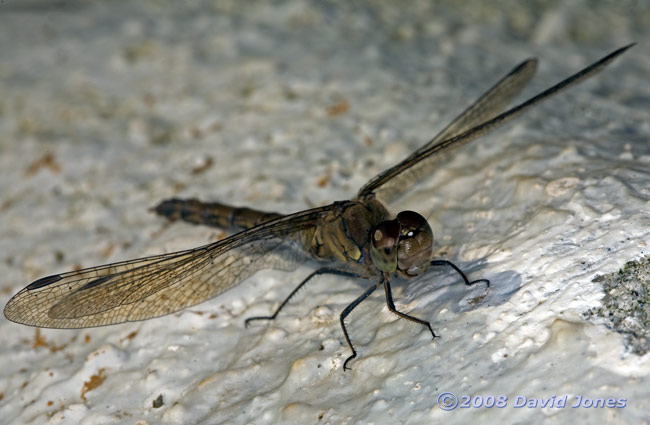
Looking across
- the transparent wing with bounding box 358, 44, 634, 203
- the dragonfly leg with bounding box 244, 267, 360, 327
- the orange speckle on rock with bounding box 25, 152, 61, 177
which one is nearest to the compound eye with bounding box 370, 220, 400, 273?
the dragonfly leg with bounding box 244, 267, 360, 327

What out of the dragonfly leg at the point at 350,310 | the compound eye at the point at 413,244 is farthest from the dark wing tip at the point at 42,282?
the compound eye at the point at 413,244

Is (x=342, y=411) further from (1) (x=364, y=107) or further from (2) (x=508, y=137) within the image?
(1) (x=364, y=107)

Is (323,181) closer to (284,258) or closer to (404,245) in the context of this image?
(284,258)

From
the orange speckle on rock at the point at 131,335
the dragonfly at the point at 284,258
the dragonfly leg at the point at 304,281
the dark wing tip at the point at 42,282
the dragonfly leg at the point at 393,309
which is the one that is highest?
→ the dark wing tip at the point at 42,282

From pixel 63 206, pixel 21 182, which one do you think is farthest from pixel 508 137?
pixel 21 182

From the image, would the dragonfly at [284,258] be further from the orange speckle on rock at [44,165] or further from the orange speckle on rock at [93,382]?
the orange speckle on rock at [44,165]

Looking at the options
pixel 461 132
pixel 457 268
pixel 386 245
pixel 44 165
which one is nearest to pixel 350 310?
pixel 386 245
